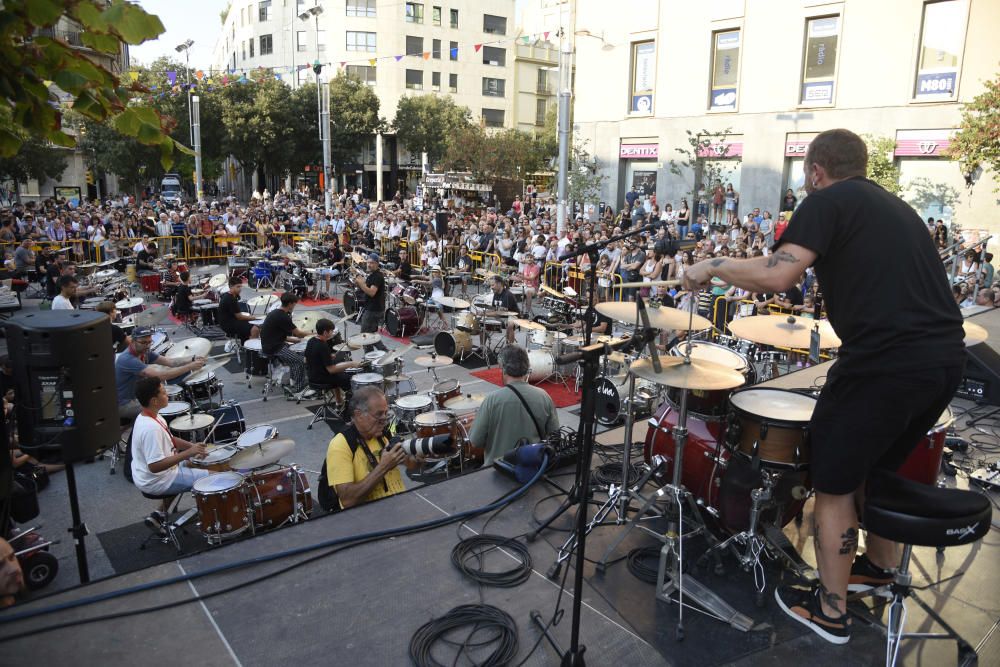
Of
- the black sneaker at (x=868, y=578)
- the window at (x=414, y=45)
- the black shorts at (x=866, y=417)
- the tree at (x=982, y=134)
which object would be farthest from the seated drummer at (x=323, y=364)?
the window at (x=414, y=45)

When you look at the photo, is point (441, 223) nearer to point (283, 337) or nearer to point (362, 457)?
point (283, 337)

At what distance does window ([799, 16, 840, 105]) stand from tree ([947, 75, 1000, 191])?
5.21m

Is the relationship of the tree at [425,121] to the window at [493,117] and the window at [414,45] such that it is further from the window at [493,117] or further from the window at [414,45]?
the window at [493,117]

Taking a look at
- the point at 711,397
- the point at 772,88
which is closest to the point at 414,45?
the point at 772,88

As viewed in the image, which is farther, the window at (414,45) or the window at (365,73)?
the window at (414,45)

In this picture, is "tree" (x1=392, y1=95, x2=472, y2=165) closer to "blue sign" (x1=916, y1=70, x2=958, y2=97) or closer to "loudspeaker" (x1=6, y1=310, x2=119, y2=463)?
"blue sign" (x1=916, y1=70, x2=958, y2=97)

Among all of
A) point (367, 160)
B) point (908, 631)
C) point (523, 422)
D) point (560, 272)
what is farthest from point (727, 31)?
point (367, 160)

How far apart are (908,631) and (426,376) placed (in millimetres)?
8792

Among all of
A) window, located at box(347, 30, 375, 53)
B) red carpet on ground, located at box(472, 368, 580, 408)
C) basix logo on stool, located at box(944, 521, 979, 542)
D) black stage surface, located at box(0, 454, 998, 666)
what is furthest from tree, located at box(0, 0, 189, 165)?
window, located at box(347, 30, 375, 53)

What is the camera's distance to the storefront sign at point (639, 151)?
88.4ft

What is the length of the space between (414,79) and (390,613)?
53.6 m

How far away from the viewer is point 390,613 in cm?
341

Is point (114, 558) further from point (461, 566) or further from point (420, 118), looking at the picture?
point (420, 118)

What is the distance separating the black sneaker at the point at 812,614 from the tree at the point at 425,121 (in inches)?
1893
